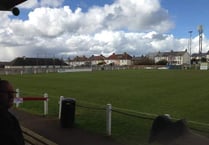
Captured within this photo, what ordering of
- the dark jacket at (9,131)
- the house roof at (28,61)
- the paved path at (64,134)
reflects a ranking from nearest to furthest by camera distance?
the dark jacket at (9,131) < the paved path at (64,134) < the house roof at (28,61)

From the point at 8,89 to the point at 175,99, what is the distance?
23.4 m

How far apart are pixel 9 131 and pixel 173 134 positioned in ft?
4.23

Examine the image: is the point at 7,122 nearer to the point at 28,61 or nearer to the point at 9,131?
the point at 9,131

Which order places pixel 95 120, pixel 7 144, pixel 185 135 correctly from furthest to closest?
pixel 95 120 < pixel 185 135 < pixel 7 144

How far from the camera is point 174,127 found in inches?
129

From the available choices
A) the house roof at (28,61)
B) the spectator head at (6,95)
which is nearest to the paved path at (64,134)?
the spectator head at (6,95)

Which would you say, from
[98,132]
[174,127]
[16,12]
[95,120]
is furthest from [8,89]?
[95,120]

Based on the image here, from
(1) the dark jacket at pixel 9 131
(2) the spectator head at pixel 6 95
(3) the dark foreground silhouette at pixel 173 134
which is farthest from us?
(3) the dark foreground silhouette at pixel 173 134

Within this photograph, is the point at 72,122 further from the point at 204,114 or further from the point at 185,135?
the point at 185,135

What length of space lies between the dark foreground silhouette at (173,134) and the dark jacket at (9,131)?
1171 mm

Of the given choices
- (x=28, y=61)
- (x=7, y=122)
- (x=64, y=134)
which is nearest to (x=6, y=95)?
(x=7, y=122)

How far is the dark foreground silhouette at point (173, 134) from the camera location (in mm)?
3126

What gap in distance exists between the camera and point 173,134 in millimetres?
3242

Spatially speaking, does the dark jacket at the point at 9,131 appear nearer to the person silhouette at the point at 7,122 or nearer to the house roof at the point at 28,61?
the person silhouette at the point at 7,122
